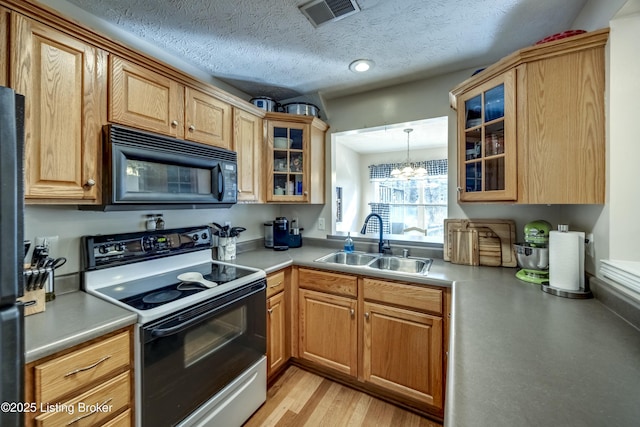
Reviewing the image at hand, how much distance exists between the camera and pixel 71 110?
1173 millimetres

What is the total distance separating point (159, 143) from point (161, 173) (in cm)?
16

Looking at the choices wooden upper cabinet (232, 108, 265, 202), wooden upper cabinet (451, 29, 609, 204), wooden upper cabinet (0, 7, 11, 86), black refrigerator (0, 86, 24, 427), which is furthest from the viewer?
wooden upper cabinet (232, 108, 265, 202)

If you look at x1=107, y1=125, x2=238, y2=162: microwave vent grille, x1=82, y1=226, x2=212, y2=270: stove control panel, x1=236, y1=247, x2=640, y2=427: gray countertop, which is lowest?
x1=236, y1=247, x2=640, y2=427: gray countertop

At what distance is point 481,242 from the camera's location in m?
1.91

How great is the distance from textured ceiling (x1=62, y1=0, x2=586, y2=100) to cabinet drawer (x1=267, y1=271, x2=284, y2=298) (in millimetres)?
1571

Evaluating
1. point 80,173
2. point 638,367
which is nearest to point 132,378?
point 80,173

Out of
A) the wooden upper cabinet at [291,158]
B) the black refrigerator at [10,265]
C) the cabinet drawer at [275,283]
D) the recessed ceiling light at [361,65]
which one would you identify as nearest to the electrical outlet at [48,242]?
the black refrigerator at [10,265]

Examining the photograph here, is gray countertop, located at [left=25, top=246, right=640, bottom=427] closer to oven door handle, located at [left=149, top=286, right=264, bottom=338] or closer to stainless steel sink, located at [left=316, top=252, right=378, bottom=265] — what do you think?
oven door handle, located at [left=149, top=286, right=264, bottom=338]

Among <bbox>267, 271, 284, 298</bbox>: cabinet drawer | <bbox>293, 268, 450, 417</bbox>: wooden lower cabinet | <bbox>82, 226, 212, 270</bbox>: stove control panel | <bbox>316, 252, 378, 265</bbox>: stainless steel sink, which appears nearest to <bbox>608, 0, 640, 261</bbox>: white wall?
<bbox>293, 268, 450, 417</bbox>: wooden lower cabinet

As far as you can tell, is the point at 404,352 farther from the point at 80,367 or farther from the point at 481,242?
the point at 80,367

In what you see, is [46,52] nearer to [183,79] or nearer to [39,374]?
[183,79]

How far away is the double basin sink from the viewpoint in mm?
2088

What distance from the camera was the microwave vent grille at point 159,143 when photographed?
1.27 m

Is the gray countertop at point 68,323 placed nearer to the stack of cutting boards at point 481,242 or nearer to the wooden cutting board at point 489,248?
the stack of cutting boards at point 481,242
